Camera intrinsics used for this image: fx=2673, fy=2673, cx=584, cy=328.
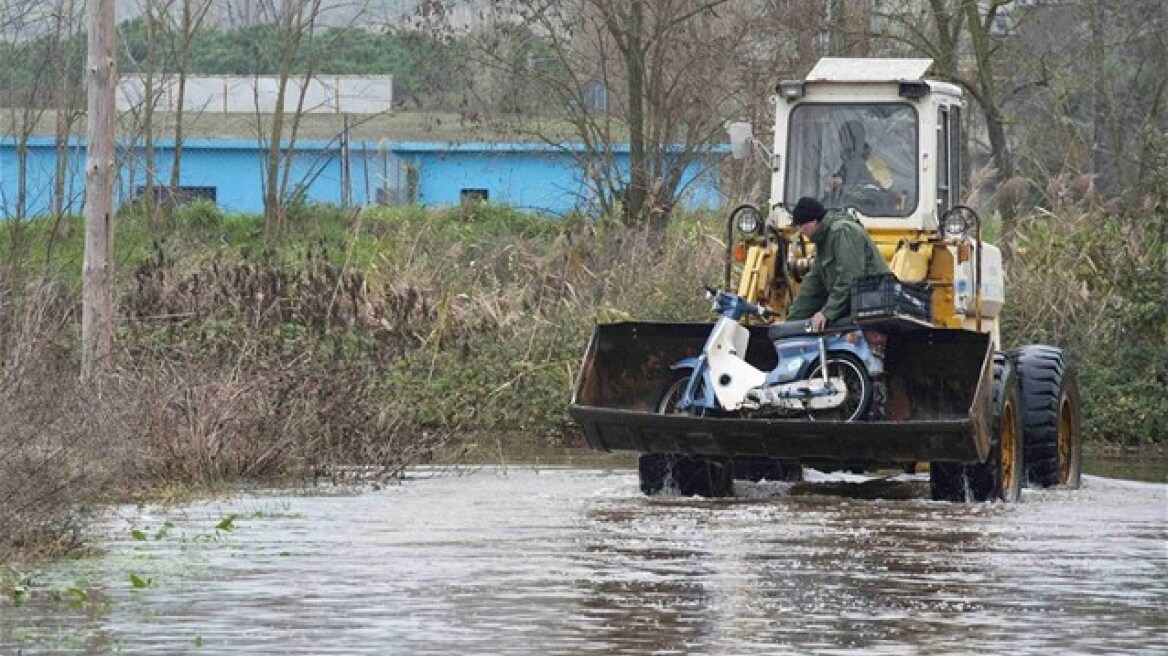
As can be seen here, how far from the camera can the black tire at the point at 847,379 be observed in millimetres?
17250

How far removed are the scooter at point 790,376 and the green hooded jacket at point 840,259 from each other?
174 millimetres

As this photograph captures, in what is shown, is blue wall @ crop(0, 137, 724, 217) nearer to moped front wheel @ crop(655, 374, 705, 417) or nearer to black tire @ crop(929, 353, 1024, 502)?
moped front wheel @ crop(655, 374, 705, 417)

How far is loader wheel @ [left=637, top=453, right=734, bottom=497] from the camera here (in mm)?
17812

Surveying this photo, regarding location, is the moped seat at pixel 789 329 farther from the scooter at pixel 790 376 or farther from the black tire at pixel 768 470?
the black tire at pixel 768 470

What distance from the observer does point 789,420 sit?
16.6 m

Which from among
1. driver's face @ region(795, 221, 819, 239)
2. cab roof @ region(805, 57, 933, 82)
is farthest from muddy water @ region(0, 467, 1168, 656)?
cab roof @ region(805, 57, 933, 82)

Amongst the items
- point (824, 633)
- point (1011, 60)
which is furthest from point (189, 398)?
point (1011, 60)

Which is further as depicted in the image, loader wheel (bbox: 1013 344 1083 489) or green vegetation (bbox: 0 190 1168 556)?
loader wheel (bbox: 1013 344 1083 489)

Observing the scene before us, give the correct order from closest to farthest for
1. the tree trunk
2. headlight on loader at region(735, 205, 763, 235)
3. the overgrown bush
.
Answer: headlight on loader at region(735, 205, 763, 235), the overgrown bush, the tree trunk

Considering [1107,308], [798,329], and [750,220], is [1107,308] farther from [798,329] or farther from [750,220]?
[798,329]

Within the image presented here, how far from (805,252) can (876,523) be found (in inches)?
123

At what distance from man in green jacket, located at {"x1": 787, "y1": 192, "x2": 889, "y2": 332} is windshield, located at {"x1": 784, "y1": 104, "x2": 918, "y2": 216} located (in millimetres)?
1104

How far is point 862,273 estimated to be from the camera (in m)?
17.2

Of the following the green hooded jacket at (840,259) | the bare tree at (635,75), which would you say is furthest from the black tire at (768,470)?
the bare tree at (635,75)
